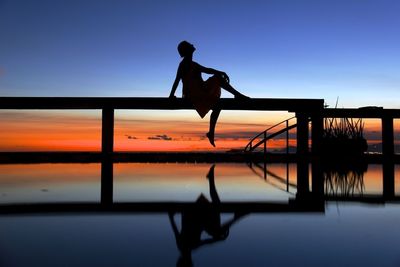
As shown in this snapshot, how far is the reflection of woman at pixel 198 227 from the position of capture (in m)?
2.35

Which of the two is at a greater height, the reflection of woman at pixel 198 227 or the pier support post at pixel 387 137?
the pier support post at pixel 387 137

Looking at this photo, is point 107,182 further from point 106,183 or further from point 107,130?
point 107,130

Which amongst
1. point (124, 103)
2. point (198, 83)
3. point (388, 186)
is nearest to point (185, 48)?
point (198, 83)

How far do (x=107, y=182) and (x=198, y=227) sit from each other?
333 cm

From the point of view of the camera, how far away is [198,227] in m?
2.91

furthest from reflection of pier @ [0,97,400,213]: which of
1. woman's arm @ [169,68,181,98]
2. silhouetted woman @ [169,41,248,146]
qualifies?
silhouetted woman @ [169,41,248,146]

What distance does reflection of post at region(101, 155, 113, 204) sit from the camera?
14.6 feet

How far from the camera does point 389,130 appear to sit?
→ 31.6ft

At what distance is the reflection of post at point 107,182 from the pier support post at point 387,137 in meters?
6.44

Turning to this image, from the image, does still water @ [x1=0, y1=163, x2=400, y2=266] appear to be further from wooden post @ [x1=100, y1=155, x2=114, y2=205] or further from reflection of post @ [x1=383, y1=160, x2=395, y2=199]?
reflection of post @ [x1=383, y1=160, x2=395, y2=199]

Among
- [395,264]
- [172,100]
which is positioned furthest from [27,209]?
[172,100]

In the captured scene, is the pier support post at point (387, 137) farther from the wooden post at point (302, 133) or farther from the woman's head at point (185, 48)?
the woman's head at point (185, 48)

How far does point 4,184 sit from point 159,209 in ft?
10.6

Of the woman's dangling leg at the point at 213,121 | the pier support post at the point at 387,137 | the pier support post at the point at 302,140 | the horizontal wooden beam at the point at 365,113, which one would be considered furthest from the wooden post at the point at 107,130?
the pier support post at the point at 387,137
